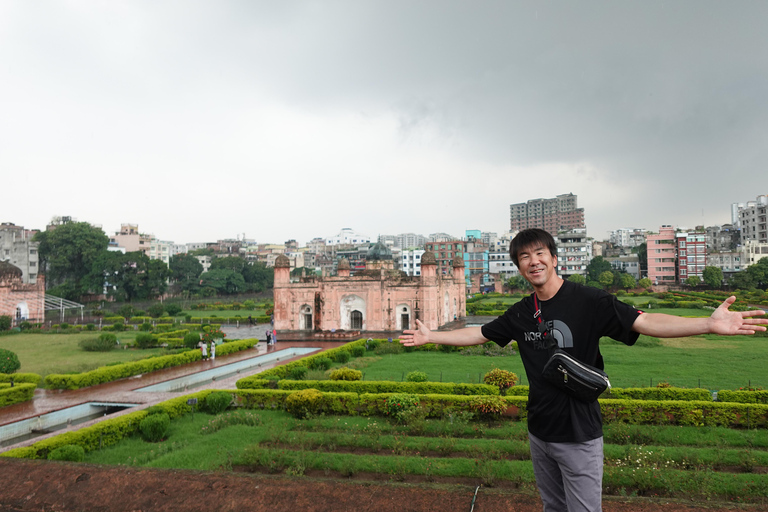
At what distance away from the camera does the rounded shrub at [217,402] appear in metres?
12.7

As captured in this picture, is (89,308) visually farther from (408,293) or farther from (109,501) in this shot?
(109,501)

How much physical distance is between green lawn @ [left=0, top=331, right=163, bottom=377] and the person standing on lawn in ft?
67.7

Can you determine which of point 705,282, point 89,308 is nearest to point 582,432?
point 89,308

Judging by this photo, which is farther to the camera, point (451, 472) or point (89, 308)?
point (89, 308)

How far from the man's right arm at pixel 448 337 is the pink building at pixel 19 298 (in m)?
45.1

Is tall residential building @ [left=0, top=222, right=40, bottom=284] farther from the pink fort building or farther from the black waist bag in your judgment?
the black waist bag

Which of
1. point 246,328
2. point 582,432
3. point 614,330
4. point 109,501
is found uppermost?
point 614,330

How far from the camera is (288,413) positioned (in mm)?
12430

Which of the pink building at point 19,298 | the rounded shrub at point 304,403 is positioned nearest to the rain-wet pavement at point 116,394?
the rounded shrub at point 304,403

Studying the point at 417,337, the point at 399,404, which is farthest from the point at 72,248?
the point at 417,337

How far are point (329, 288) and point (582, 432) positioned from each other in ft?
A: 97.0

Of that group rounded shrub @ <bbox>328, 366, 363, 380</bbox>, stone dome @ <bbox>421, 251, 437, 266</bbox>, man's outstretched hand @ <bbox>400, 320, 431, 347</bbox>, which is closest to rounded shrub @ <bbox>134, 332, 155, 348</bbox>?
rounded shrub @ <bbox>328, 366, 363, 380</bbox>

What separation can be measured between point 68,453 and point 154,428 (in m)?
1.81

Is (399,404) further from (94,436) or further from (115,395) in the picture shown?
(115,395)
